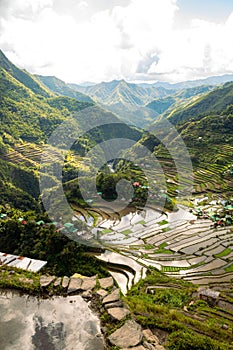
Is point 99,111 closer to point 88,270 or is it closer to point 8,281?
point 88,270

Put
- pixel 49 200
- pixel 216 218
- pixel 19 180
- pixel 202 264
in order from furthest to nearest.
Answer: pixel 19 180
pixel 49 200
pixel 216 218
pixel 202 264

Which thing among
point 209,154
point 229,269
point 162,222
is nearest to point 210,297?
point 229,269

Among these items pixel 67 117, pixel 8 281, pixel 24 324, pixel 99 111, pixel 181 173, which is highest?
pixel 99 111

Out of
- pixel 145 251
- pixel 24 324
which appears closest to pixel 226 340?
pixel 24 324

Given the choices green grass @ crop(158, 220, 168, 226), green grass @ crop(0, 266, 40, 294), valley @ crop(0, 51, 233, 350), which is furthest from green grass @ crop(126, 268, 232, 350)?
green grass @ crop(158, 220, 168, 226)

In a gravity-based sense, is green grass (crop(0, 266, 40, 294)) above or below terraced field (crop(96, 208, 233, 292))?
below

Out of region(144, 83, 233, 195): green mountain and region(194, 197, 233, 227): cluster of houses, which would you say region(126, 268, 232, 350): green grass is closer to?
region(194, 197, 233, 227): cluster of houses

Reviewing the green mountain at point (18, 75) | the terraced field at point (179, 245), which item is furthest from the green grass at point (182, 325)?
the green mountain at point (18, 75)

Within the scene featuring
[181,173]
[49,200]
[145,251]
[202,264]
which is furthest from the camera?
[181,173]

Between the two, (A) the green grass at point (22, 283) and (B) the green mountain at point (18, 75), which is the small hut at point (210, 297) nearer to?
(A) the green grass at point (22, 283)
